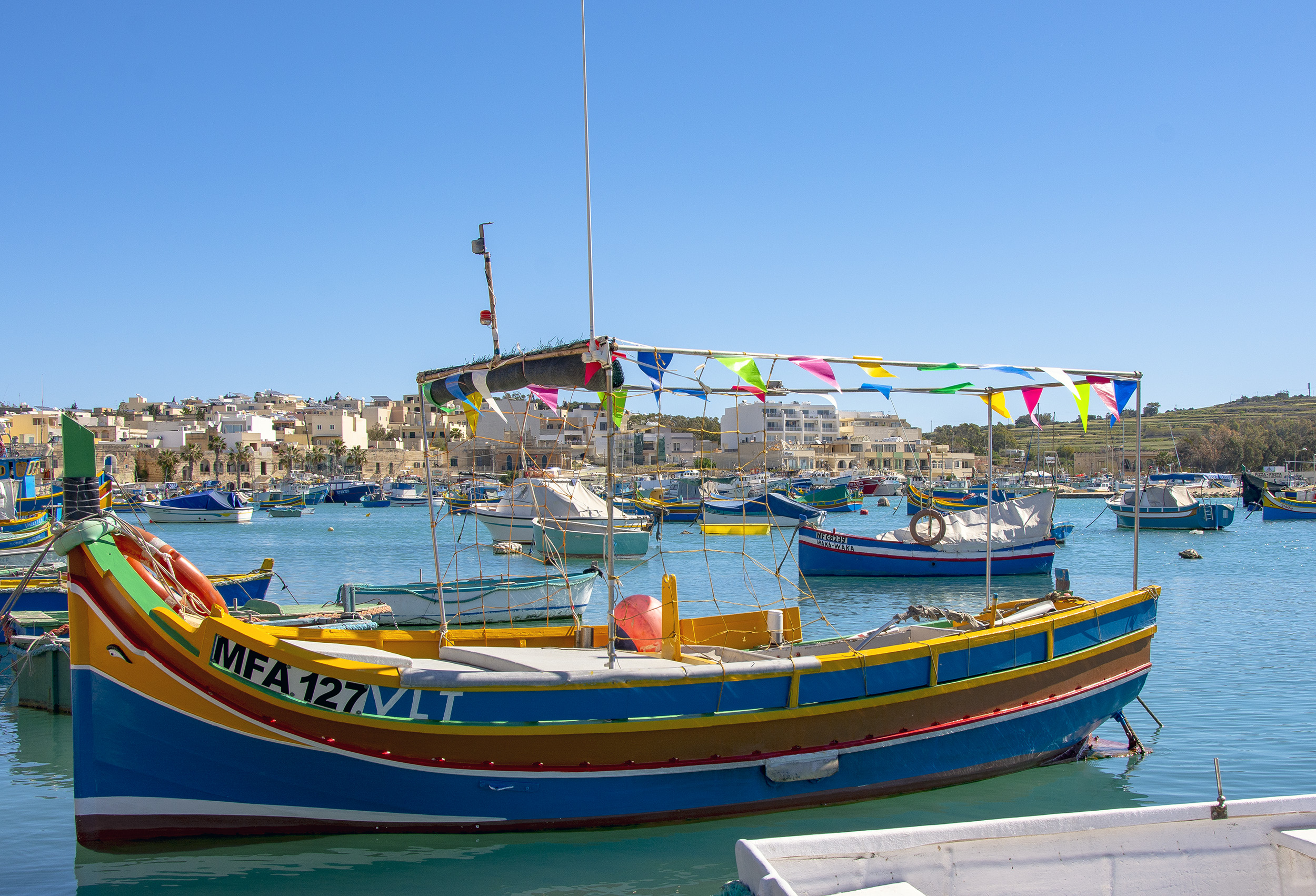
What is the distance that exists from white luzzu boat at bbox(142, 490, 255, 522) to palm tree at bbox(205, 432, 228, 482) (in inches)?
1668

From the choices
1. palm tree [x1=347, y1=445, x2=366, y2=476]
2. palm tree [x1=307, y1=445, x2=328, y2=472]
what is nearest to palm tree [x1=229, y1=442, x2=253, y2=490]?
palm tree [x1=307, y1=445, x2=328, y2=472]

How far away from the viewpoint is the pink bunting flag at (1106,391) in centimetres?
1042

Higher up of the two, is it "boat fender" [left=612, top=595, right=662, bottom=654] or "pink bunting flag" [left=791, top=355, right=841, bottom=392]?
"pink bunting flag" [left=791, top=355, right=841, bottom=392]

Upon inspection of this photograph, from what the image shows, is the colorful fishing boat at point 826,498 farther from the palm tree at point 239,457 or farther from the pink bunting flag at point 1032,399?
the palm tree at point 239,457

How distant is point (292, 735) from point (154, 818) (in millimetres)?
1463

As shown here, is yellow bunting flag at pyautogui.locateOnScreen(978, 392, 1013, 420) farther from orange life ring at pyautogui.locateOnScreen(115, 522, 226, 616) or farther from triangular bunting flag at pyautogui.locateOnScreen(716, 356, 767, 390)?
orange life ring at pyautogui.locateOnScreen(115, 522, 226, 616)

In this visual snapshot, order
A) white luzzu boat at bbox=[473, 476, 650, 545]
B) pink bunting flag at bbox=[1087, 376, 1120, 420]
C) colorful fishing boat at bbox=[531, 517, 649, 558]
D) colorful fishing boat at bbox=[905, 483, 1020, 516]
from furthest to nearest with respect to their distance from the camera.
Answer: colorful fishing boat at bbox=[905, 483, 1020, 516], white luzzu boat at bbox=[473, 476, 650, 545], colorful fishing boat at bbox=[531, 517, 649, 558], pink bunting flag at bbox=[1087, 376, 1120, 420]

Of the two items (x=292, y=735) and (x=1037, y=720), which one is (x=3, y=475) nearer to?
(x=292, y=735)

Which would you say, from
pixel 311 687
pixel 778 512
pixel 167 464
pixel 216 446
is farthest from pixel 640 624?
pixel 216 446

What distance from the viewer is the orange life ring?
26.5 feet

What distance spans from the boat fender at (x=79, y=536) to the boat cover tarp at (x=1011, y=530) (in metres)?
25.3

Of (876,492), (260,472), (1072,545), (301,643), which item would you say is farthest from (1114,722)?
(260,472)

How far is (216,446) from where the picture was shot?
110062mm

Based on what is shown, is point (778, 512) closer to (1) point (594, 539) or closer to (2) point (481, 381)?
(1) point (594, 539)
